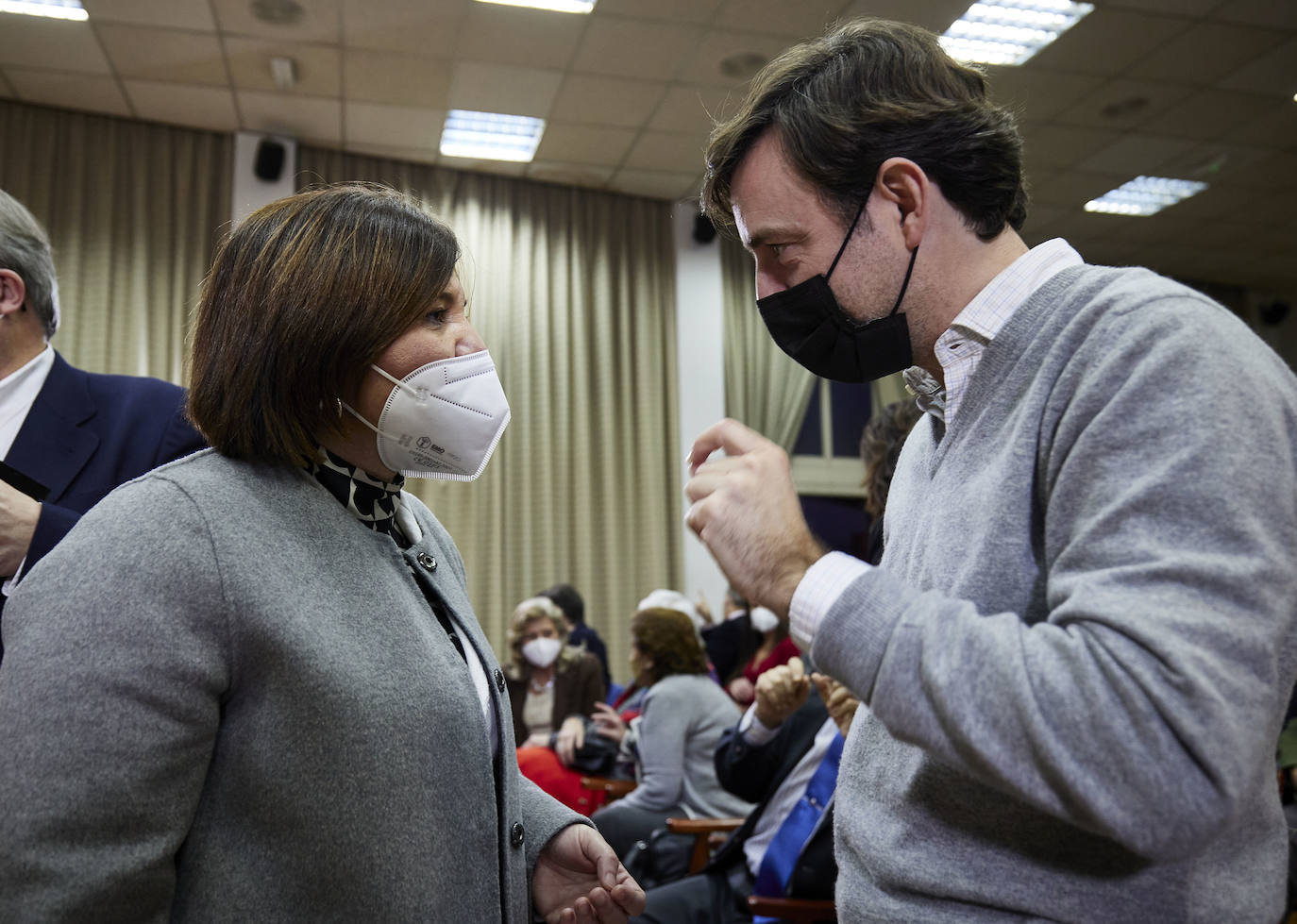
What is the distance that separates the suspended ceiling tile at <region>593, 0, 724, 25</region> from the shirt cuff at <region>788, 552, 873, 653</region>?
4992mm

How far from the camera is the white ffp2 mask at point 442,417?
4.28 ft

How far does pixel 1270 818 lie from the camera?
912 millimetres

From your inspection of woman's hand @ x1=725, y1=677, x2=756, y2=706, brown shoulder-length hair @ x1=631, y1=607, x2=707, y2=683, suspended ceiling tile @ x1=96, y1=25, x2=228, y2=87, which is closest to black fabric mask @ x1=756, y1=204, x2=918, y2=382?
brown shoulder-length hair @ x1=631, y1=607, x2=707, y2=683

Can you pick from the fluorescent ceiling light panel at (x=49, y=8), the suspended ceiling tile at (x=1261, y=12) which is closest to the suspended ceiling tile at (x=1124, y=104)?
the suspended ceiling tile at (x=1261, y=12)

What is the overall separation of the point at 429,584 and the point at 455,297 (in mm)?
381

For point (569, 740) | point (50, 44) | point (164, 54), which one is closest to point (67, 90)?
point (50, 44)

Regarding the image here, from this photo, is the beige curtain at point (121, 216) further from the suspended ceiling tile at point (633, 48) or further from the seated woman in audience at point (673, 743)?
the seated woman in audience at point (673, 743)

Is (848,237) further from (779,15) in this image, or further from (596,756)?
(779,15)

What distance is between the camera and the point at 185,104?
6.36 m

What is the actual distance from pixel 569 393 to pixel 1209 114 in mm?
4461

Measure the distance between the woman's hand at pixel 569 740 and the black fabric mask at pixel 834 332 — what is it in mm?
3410

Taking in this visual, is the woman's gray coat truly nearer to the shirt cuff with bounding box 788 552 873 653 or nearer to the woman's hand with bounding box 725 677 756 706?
the shirt cuff with bounding box 788 552 873 653

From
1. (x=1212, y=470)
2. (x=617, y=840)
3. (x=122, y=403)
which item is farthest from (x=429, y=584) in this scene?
(x=617, y=840)

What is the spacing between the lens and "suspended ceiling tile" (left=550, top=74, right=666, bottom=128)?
6.04 m
